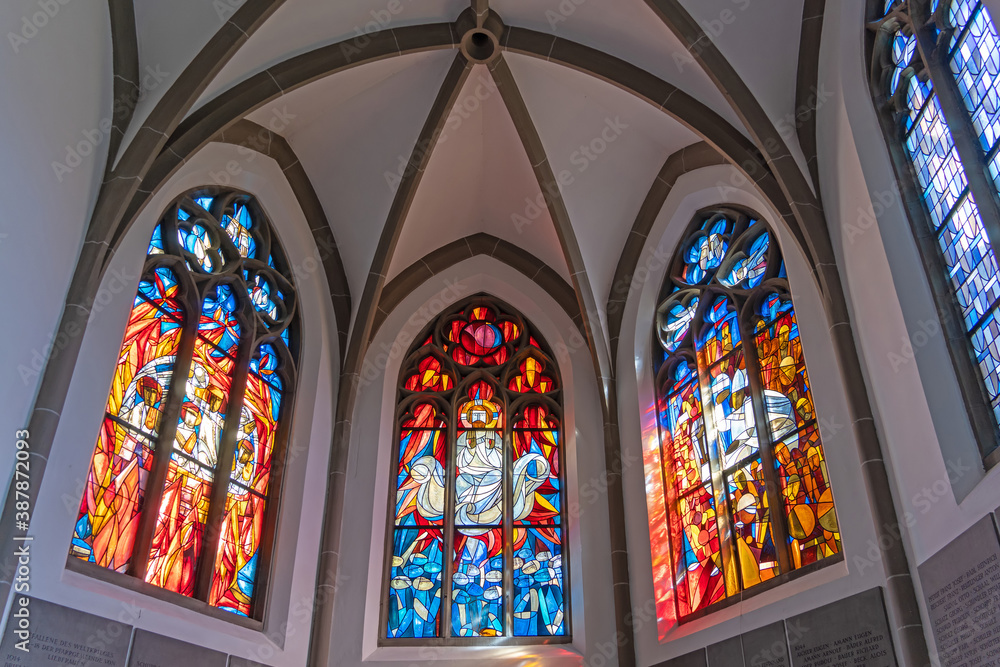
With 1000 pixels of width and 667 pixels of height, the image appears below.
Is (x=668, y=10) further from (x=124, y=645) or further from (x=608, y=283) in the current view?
(x=124, y=645)

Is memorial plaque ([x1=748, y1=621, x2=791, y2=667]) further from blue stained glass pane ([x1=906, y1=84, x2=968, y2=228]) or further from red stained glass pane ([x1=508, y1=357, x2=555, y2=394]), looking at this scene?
red stained glass pane ([x1=508, y1=357, x2=555, y2=394])

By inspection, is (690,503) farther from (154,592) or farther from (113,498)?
(113,498)

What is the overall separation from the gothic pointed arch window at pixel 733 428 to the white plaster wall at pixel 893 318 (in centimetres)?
83

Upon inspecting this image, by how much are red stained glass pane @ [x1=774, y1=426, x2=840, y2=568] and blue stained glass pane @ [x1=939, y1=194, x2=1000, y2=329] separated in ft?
5.55

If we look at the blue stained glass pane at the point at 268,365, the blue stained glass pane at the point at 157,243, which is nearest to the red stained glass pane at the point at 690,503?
the blue stained glass pane at the point at 268,365

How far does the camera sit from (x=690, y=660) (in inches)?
287

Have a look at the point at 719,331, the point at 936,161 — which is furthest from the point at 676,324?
the point at 936,161

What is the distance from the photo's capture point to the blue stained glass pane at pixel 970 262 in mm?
5371

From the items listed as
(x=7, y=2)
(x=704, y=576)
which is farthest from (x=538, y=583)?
(x=7, y=2)

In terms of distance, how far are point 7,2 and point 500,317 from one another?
6279 millimetres

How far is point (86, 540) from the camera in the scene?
6418 mm

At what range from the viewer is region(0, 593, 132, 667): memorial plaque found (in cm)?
543

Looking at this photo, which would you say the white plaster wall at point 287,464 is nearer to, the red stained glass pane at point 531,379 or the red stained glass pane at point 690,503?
the red stained glass pane at point 531,379

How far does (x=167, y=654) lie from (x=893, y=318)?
232 inches
